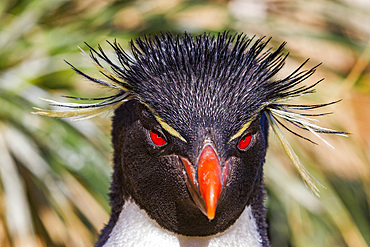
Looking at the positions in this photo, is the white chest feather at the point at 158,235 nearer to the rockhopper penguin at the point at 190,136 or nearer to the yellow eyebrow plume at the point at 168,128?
the rockhopper penguin at the point at 190,136

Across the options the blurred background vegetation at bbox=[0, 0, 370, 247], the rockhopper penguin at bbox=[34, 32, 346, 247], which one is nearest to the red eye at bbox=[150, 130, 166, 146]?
the rockhopper penguin at bbox=[34, 32, 346, 247]

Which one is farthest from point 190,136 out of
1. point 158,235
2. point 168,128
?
point 158,235

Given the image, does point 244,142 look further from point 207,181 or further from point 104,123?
point 104,123

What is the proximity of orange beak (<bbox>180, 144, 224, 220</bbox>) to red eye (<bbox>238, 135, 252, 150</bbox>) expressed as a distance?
88 mm

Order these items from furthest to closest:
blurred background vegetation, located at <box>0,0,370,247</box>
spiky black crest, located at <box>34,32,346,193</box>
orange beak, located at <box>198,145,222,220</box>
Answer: blurred background vegetation, located at <box>0,0,370,247</box>
spiky black crest, located at <box>34,32,346,193</box>
orange beak, located at <box>198,145,222,220</box>

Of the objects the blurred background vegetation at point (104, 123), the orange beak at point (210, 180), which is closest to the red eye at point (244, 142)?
the orange beak at point (210, 180)

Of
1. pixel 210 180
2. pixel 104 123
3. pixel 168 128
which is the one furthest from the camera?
pixel 104 123

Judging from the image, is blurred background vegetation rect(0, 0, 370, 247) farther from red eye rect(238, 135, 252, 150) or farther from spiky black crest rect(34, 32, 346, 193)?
red eye rect(238, 135, 252, 150)

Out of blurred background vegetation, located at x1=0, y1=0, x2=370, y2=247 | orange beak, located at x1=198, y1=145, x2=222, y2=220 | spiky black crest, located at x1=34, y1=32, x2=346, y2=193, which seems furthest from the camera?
blurred background vegetation, located at x1=0, y1=0, x2=370, y2=247

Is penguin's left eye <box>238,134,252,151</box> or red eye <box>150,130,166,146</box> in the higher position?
red eye <box>150,130,166,146</box>

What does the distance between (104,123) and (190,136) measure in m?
1.73

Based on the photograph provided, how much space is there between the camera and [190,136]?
3.72ft

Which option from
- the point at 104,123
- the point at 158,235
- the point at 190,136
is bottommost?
the point at 158,235

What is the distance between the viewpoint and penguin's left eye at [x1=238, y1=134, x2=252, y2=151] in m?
1.19
